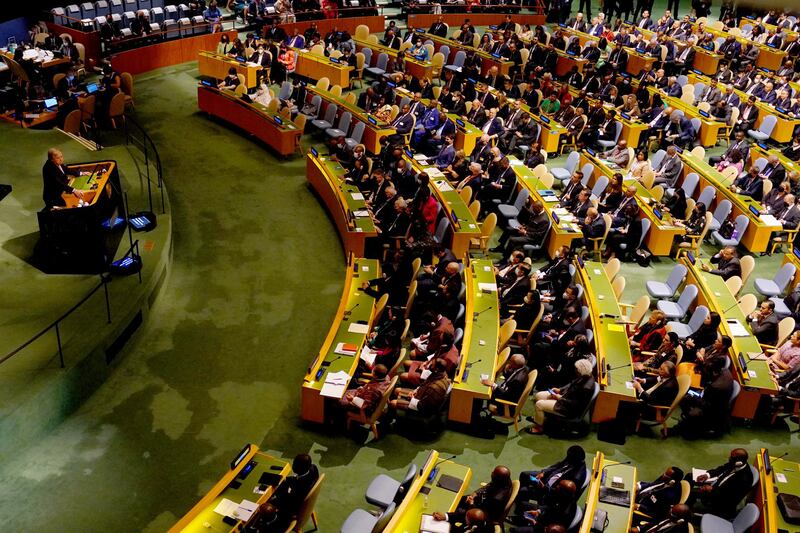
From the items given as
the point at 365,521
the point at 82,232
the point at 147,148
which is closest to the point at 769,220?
the point at 365,521

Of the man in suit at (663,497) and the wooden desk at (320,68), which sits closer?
the man in suit at (663,497)

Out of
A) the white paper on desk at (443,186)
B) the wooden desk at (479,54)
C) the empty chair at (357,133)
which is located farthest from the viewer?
the wooden desk at (479,54)

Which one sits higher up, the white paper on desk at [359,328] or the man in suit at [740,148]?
the man in suit at [740,148]

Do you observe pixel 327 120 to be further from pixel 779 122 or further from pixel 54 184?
pixel 779 122

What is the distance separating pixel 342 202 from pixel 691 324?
6488mm

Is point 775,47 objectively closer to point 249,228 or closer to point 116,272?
point 249,228

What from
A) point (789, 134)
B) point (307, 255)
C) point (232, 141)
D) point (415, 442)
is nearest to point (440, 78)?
point (232, 141)

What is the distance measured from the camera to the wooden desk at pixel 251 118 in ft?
57.6

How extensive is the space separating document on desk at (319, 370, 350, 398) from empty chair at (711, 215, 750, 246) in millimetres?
8309

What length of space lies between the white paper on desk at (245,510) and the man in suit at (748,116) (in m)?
16.3

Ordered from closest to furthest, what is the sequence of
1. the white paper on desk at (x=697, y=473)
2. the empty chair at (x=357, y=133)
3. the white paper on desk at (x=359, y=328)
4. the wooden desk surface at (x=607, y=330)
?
the white paper on desk at (x=697, y=473)
the wooden desk surface at (x=607, y=330)
the white paper on desk at (x=359, y=328)
the empty chair at (x=357, y=133)

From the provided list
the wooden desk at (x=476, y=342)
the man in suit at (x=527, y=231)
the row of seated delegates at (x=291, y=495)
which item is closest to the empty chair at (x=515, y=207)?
the man in suit at (x=527, y=231)

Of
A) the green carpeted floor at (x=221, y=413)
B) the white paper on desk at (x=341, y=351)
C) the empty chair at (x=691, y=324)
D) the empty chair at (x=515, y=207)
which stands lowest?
the green carpeted floor at (x=221, y=413)

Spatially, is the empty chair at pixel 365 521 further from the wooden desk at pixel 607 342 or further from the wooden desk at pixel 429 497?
the wooden desk at pixel 607 342
